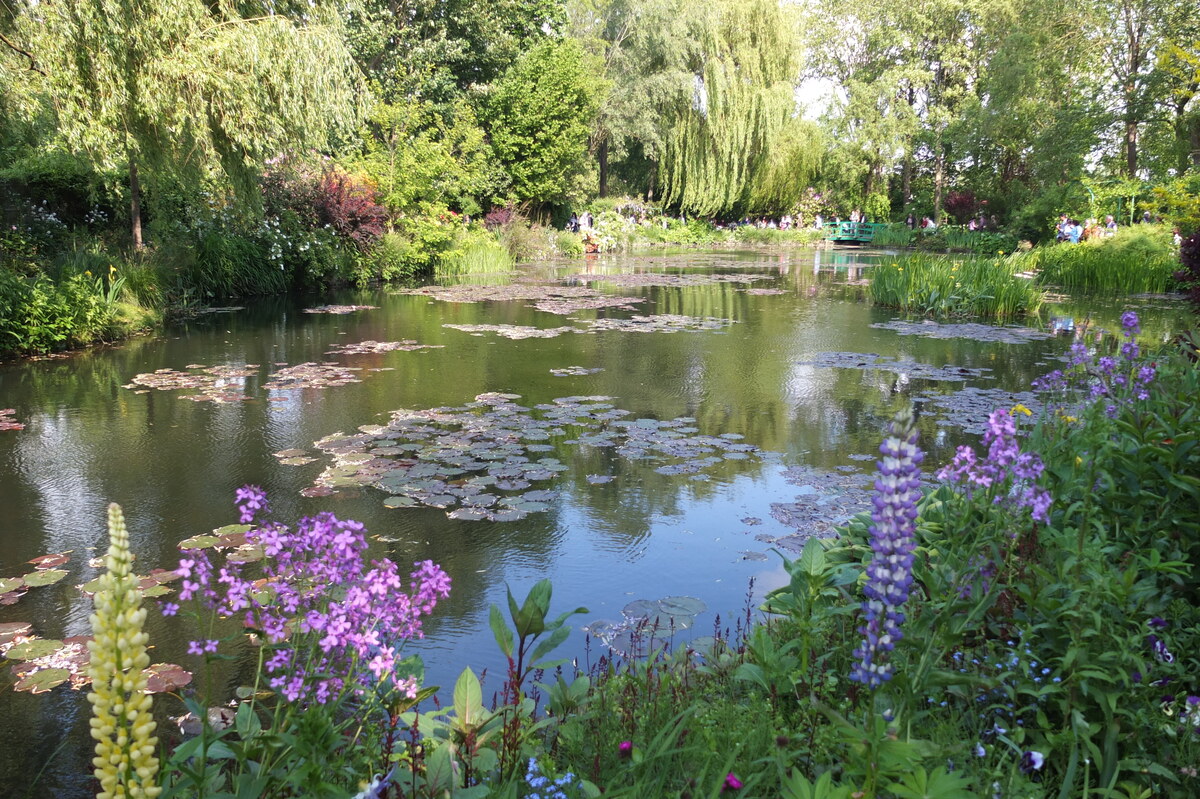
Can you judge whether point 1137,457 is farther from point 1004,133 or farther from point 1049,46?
point 1004,133

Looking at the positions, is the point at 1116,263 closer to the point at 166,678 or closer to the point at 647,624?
the point at 647,624

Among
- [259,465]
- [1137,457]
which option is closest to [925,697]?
[1137,457]

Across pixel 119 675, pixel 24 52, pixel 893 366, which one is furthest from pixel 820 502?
pixel 24 52

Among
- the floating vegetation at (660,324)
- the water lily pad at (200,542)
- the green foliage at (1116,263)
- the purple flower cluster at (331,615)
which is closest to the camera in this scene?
the purple flower cluster at (331,615)

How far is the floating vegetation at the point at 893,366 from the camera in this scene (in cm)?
816

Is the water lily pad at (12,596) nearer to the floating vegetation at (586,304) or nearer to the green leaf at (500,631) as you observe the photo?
the green leaf at (500,631)

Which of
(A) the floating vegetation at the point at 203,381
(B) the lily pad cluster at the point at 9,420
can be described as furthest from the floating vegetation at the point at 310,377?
(B) the lily pad cluster at the point at 9,420

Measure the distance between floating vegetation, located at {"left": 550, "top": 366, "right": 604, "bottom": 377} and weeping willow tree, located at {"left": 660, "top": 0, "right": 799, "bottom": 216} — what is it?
2452cm

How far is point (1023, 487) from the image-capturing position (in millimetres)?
2795

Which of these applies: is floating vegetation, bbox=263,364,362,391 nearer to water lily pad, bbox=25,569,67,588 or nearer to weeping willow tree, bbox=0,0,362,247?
weeping willow tree, bbox=0,0,362,247

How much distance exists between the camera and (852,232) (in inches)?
1506

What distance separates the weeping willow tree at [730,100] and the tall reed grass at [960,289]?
18.9m

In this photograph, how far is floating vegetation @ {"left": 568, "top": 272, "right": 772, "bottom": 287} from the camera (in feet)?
58.6

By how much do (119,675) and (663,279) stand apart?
18054 millimetres
